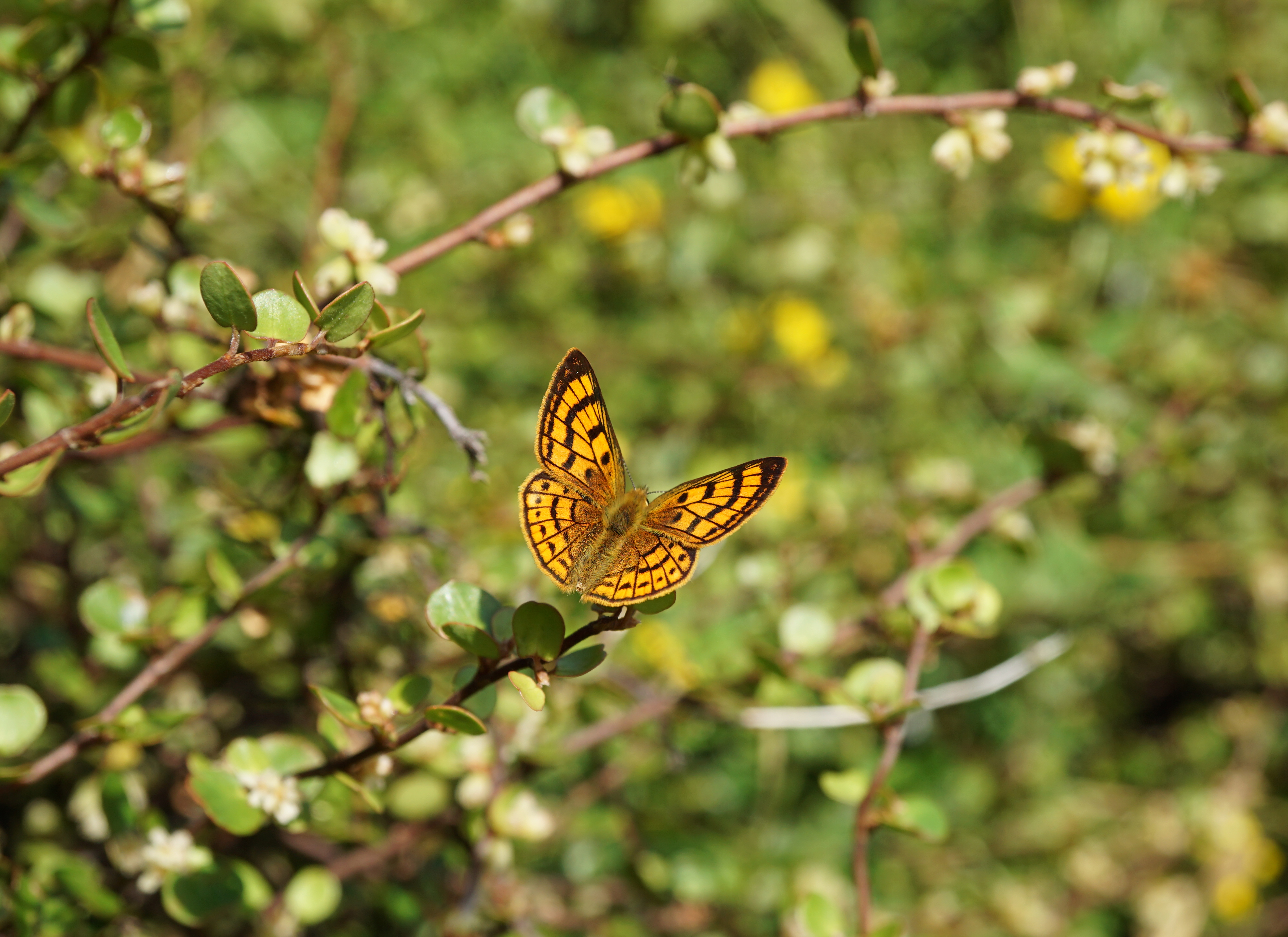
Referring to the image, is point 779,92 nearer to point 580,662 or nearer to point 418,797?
point 418,797

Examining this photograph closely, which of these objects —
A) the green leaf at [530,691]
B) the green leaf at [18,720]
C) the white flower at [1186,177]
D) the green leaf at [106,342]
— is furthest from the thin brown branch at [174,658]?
the white flower at [1186,177]

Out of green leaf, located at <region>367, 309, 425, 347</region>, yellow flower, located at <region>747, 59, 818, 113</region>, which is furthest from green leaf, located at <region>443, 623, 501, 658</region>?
yellow flower, located at <region>747, 59, 818, 113</region>

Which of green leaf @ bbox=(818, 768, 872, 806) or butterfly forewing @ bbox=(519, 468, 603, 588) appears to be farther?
green leaf @ bbox=(818, 768, 872, 806)

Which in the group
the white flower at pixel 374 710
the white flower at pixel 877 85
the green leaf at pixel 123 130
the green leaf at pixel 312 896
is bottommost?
the green leaf at pixel 312 896

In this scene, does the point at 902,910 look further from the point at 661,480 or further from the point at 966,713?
the point at 661,480

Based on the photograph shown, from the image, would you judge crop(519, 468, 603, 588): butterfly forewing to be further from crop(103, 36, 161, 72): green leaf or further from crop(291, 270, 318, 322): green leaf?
crop(103, 36, 161, 72): green leaf

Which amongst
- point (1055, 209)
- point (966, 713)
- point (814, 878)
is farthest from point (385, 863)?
point (1055, 209)

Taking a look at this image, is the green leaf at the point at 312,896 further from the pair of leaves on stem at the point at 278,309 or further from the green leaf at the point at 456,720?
the pair of leaves on stem at the point at 278,309
